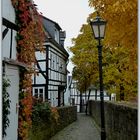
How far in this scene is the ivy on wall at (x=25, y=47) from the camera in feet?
24.6

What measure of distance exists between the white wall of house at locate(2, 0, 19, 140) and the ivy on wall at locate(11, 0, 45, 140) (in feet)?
0.62

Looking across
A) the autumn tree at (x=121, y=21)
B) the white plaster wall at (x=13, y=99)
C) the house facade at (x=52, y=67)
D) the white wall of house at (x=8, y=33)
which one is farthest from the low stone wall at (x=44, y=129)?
the autumn tree at (x=121, y=21)

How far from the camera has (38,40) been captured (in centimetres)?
816

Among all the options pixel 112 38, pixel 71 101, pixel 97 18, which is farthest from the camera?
pixel 71 101

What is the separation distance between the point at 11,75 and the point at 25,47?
2.97ft

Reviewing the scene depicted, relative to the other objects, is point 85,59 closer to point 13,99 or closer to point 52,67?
point 52,67

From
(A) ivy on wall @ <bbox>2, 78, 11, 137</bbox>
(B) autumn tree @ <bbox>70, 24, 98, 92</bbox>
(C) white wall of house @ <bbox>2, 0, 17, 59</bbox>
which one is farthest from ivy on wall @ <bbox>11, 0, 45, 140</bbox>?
(B) autumn tree @ <bbox>70, 24, 98, 92</bbox>

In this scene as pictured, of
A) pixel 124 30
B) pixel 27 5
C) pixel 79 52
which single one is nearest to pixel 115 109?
pixel 27 5

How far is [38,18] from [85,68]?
29.1 feet

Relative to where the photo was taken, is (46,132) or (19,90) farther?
(46,132)

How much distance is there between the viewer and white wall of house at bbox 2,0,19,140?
666 centimetres

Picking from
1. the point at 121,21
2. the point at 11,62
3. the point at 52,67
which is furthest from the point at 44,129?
the point at 52,67

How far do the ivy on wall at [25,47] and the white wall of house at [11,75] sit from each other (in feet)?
0.62

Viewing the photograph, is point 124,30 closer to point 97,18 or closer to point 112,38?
point 112,38
